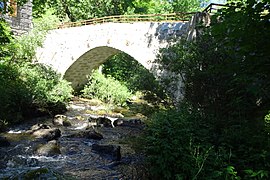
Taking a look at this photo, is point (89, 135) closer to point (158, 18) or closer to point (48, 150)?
point (48, 150)

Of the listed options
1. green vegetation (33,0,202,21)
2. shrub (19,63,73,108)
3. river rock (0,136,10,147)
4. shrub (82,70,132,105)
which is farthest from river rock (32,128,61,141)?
green vegetation (33,0,202,21)

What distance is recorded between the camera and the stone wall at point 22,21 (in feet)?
49.6

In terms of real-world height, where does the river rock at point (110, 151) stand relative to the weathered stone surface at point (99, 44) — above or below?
below

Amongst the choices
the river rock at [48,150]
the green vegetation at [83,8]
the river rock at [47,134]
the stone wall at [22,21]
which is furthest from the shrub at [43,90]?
the green vegetation at [83,8]

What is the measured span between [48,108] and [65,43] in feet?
17.7

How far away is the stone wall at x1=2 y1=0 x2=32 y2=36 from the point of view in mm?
15125

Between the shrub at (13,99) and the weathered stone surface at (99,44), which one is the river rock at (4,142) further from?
the weathered stone surface at (99,44)

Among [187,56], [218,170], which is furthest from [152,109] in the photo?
[218,170]

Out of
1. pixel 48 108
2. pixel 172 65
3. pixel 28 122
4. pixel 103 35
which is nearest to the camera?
pixel 172 65

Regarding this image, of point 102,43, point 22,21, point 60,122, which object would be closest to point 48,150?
point 60,122

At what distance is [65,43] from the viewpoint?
14242 mm

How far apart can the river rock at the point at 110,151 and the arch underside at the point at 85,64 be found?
7243 millimetres

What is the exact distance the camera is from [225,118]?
14.6 feet

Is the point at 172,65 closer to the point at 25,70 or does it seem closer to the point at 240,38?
the point at 240,38
